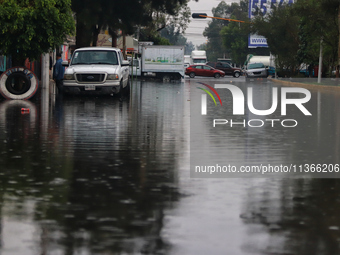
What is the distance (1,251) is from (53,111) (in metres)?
15.3

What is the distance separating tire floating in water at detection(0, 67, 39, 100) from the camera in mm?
24891

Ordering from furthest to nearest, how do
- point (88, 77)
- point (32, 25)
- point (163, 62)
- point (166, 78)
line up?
point (166, 78), point (163, 62), point (88, 77), point (32, 25)

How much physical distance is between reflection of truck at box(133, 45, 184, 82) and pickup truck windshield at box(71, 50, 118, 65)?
97.1ft

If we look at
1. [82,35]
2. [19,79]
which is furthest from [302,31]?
[19,79]

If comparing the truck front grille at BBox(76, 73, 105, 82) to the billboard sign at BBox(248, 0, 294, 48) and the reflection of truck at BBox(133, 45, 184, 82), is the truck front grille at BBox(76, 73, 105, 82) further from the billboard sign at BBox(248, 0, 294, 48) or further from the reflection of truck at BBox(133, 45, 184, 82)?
the billboard sign at BBox(248, 0, 294, 48)

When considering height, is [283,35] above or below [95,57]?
above

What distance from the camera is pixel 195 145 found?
497 inches

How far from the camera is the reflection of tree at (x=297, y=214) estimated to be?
571 centimetres

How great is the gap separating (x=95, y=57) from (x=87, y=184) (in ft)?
67.9

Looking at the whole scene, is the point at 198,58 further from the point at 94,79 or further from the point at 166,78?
the point at 94,79

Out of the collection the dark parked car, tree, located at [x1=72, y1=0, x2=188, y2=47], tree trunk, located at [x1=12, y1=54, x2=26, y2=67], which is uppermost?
tree, located at [x1=72, y1=0, x2=188, y2=47]

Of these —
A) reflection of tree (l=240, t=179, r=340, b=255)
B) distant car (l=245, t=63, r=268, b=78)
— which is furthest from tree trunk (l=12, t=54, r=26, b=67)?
distant car (l=245, t=63, r=268, b=78)

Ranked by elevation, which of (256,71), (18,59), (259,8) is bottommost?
(256,71)

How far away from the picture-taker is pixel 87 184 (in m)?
8.59
